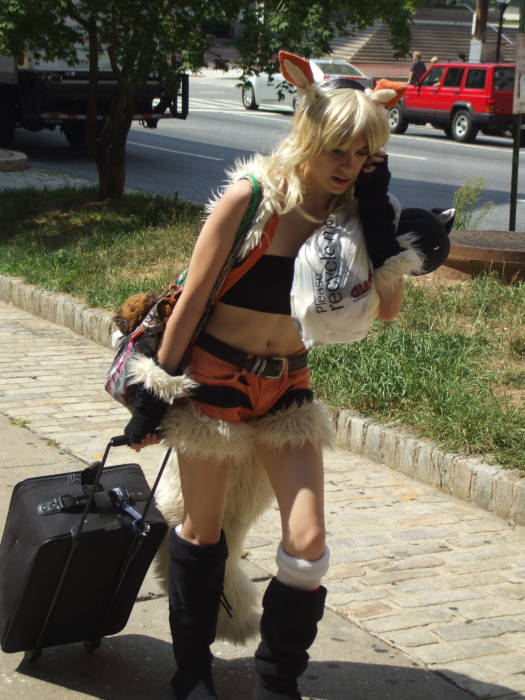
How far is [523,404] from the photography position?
5.53m

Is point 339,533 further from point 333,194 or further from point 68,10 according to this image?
point 68,10

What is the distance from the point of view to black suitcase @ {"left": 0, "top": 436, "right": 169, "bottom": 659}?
3.13m

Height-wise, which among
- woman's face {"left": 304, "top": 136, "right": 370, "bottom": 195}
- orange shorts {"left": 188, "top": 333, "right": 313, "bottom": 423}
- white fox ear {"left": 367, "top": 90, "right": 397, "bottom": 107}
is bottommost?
orange shorts {"left": 188, "top": 333, "right": 313, "bottom": 423}

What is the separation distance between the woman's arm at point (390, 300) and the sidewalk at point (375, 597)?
1177 millimetres

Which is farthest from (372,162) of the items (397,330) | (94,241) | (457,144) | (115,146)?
(457,144)

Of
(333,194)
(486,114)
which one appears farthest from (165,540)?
(486,114)

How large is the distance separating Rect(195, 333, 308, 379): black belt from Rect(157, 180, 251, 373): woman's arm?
8 centimetres

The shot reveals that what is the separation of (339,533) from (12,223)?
7.24 m

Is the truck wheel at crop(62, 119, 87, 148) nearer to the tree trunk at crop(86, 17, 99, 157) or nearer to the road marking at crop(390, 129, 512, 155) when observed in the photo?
the tree trunk at crop(86, 17, 99, 157)

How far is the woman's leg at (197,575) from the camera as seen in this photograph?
10.0ft

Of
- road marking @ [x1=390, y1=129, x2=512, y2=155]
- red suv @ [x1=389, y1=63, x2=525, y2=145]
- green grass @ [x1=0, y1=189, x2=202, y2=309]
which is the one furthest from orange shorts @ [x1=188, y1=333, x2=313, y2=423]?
red suv @ [x1=389, y1=63, x2=525, y2=145]

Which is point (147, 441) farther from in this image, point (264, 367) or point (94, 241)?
point (94, 241)

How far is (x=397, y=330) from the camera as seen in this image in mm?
6707

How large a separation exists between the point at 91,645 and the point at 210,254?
1.36 meters
